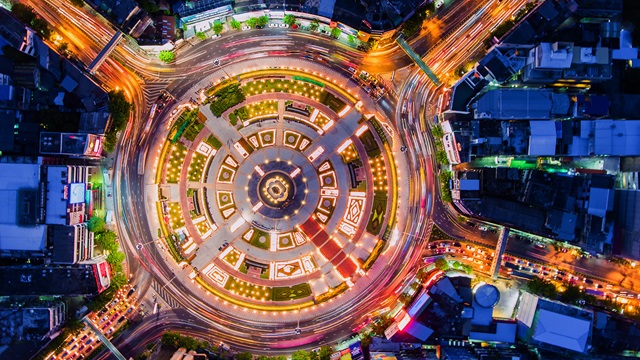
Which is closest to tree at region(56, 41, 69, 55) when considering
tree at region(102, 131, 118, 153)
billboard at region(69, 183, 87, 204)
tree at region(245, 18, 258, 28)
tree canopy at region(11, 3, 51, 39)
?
tree canopy at region(11, 3, 51, 39)

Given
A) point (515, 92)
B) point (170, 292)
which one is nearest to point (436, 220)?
point (515, 92)

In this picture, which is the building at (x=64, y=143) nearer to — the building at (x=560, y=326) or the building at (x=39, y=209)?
the building at (x=39, y=209)

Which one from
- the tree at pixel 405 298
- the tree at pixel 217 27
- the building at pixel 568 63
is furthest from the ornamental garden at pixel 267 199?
the building at pixel 568 63

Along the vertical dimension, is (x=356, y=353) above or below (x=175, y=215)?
below

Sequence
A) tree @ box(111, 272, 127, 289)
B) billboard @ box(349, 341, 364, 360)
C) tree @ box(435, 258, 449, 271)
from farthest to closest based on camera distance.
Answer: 1. tree @ box(111, 272, 127, 289)
2. tree @ box(435, 258, 449, 271)
3. billboard @ box(349, 341, 364, 360)

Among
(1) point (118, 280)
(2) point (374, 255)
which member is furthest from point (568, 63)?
(1) point (118, 280)

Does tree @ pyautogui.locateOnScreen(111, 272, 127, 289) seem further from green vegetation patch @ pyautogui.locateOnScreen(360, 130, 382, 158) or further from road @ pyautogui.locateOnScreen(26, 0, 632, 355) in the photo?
green vegetation patch @ pyautogui.locateOnScreen(360, 130, 382, 158)

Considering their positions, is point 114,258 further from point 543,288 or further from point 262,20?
point 543,288

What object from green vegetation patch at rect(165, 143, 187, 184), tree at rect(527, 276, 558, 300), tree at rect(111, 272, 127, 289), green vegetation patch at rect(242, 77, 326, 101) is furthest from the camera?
green vegetation patch at rect(165, 143, 187, 184)
